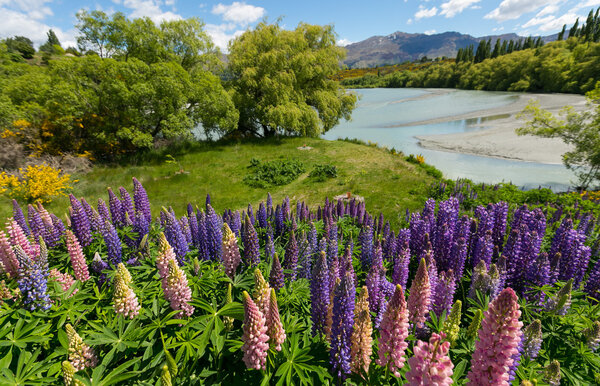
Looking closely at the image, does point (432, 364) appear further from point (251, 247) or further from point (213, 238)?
point (213, 238)

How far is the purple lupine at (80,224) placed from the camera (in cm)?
496

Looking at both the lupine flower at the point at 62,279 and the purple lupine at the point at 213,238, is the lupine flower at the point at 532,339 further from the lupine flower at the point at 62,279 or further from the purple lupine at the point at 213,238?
the lupine flower at the point at 62,279

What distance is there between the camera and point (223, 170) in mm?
20984

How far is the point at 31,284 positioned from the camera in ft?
9.93

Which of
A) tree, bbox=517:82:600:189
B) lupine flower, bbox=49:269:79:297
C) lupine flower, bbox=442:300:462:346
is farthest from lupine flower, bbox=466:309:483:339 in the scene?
tree, bbox=517:82:600:189

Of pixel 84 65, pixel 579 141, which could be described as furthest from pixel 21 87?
pixel 579 141

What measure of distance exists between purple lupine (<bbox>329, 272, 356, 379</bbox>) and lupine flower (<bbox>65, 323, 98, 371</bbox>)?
234cm

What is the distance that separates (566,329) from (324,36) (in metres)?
33.4

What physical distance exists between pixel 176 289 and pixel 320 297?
160 cm

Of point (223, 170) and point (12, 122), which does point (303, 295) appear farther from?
point (12, 122)

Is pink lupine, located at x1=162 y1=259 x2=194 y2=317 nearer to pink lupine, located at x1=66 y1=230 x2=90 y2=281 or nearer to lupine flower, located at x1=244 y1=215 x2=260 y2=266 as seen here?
lupine flower, located at x1=244 y1=215 x2=260 y2=266

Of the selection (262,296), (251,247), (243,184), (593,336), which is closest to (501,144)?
(243,184)

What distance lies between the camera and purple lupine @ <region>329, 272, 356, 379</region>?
8.38 ft

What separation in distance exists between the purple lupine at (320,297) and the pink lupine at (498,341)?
149cm
